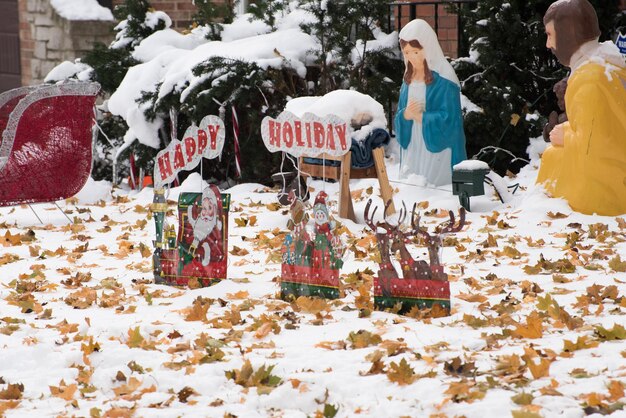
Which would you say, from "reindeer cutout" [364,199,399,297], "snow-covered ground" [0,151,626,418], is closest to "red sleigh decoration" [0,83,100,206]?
"snow-covered ground" [0,151,626,418]

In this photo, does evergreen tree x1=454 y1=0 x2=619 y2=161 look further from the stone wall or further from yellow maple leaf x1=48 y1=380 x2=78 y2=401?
yellow maple leaf x1=48 y1=380 x2=78 y2=401

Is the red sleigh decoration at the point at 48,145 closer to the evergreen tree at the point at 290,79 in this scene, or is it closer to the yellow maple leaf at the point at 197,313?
the evergreen tree at the point at 290,79

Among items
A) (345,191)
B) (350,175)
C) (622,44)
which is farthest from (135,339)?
(622,44)

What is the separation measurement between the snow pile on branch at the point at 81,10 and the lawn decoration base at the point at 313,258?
1103 centimetres

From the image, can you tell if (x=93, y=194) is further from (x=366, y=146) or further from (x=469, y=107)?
(x=469, y=107)

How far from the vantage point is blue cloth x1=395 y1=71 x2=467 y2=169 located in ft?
32.0

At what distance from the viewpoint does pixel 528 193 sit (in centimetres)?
902

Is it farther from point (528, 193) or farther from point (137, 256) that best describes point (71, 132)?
point (528, 193)

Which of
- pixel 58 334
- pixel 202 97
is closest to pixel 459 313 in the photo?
pixel 58 334

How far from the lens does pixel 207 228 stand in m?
6.47

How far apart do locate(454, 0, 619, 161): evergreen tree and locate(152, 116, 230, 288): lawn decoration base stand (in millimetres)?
4854

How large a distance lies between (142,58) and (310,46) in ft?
7.86

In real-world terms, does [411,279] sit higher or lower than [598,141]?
lower

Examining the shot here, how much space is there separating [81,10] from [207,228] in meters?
10.8
